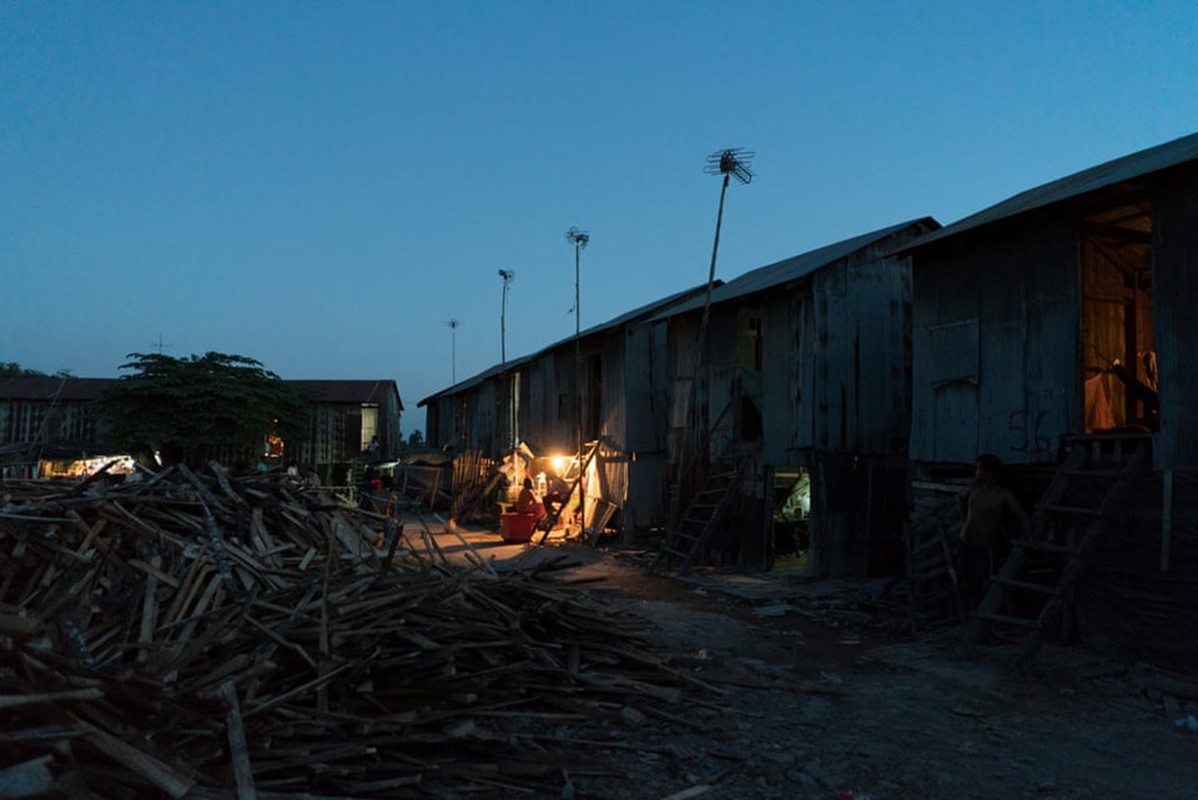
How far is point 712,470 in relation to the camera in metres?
17.6

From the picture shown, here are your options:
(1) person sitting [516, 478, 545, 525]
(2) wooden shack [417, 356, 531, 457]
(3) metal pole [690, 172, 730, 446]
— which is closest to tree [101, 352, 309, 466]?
(2) wooden shack [417, 356, 531, 457]

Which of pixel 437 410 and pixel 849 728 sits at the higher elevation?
pixel 437 410

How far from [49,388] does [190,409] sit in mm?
18898

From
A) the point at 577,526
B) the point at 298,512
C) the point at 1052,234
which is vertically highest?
the point at 1052,234

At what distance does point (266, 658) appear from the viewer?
5168 mm

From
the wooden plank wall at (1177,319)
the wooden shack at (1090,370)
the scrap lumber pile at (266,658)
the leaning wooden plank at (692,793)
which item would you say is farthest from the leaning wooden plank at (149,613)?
the wooden plank wall at (1177,319)

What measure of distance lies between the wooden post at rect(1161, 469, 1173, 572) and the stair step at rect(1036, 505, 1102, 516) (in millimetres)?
579

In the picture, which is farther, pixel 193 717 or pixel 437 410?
pixel 437 410

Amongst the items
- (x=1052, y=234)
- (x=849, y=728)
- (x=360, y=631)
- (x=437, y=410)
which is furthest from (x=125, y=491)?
(x=437, y=410)

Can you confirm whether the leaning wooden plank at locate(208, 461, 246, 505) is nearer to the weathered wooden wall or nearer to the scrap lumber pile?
the scrap lumber pile

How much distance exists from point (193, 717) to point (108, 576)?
2.24 m

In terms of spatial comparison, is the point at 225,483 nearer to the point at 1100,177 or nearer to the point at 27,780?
the point at 27,780

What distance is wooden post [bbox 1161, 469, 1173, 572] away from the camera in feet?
26.9

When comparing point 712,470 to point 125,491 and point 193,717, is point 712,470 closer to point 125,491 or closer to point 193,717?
point 125,491
